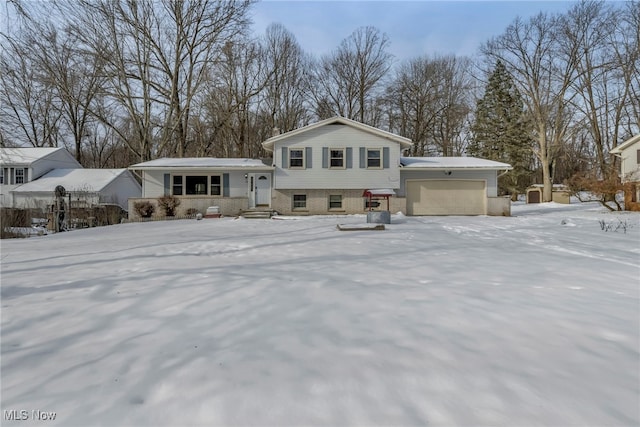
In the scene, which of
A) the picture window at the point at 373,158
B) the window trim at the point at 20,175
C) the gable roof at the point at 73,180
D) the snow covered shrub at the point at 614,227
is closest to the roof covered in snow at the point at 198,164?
the picture window at the point at 373,158

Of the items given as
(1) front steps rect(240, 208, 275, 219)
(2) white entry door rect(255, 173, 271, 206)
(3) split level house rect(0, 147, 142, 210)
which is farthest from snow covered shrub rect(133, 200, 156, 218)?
(3) split level house rect(0, 147, 142, 210)

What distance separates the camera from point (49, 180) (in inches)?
1100

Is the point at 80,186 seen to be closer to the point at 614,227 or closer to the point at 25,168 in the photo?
the point at 25,168

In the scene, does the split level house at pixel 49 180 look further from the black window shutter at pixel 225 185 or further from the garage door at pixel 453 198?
the garage door at pixel 453 198

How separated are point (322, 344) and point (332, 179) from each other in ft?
56.8

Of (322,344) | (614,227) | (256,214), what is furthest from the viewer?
(256,214)

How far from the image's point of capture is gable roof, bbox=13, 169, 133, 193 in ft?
87.1

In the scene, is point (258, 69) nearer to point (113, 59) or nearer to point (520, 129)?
point (113, 59)

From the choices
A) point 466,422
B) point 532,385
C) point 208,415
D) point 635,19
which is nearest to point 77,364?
point 208,415

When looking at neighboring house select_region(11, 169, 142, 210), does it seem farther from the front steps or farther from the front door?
the front steps

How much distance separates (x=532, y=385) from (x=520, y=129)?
37194 millimetres

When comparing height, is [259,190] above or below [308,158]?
below

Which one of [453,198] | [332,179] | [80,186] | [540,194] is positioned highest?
[80,186]

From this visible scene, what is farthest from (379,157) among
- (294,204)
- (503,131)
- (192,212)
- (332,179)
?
(503,131)
